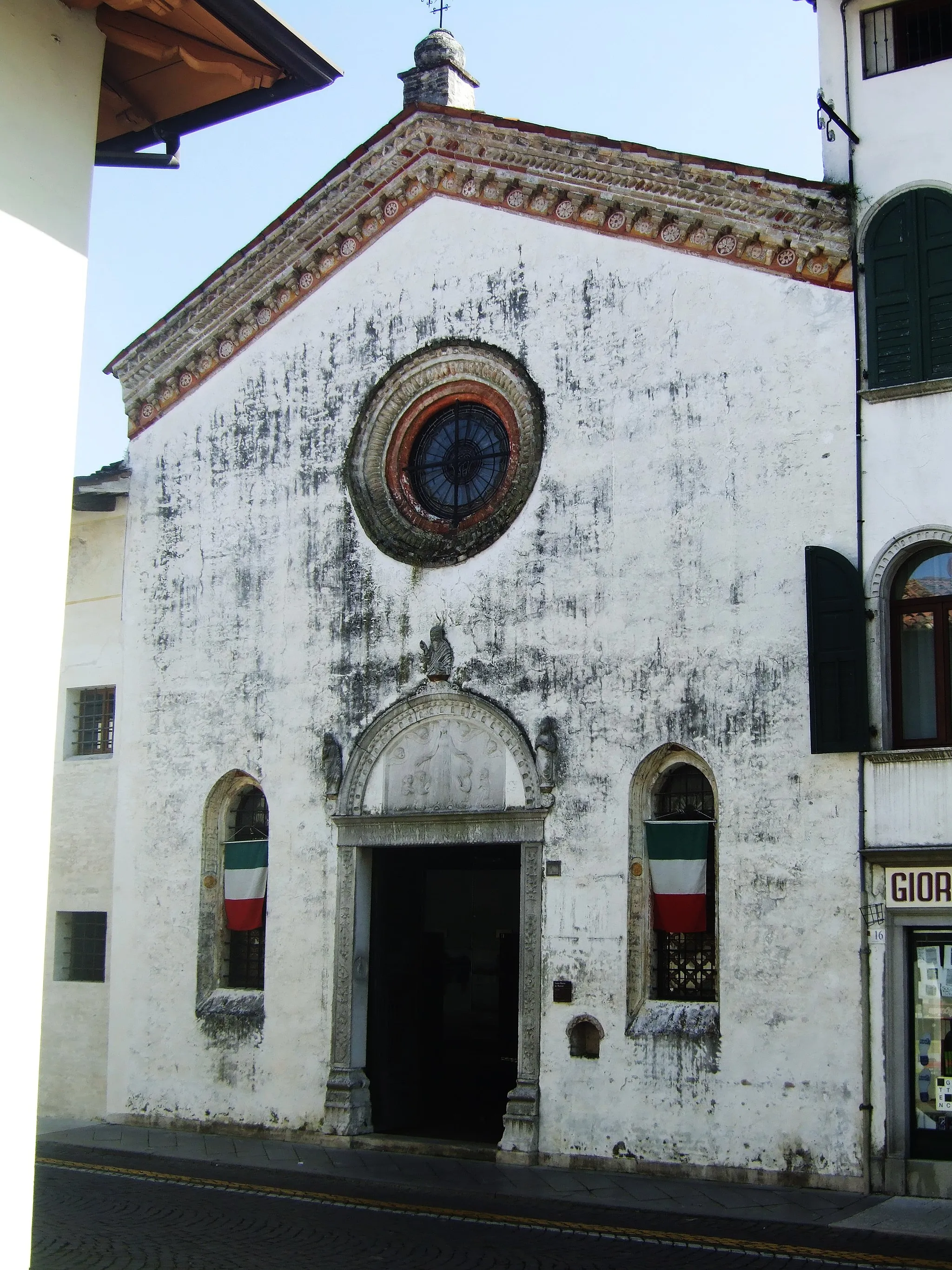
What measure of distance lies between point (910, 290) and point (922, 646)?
3466 millimetres

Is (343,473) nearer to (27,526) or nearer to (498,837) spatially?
(498,837)

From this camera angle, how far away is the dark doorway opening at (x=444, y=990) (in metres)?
17.7

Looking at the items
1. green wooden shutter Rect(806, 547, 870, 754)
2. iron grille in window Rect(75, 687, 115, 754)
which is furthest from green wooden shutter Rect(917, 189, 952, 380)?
iron grille in window Rect(75, 687, 115, 754)

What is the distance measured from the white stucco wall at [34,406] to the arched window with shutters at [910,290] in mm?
9144

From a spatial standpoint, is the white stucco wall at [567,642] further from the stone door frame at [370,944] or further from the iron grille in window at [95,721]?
the iron grille in window at [95,721]

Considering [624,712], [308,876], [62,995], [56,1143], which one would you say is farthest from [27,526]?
[62,995]

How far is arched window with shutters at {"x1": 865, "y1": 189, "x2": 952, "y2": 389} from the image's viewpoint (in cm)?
1424

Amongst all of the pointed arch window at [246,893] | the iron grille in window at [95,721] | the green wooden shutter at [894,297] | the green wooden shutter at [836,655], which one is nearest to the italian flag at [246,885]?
the pointed arch window at [246,893]

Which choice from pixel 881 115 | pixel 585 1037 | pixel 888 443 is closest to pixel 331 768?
pixel 585 1037

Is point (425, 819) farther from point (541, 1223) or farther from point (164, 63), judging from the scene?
point (164, 63)

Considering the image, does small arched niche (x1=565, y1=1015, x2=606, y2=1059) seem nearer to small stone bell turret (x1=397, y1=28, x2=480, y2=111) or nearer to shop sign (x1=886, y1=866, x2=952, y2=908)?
shop sign (x1=886, y1=866, x2=952, y2=908)

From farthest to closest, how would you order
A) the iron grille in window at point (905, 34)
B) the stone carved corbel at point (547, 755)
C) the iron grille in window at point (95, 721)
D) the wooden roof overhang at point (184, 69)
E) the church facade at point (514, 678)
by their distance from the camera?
the iron grille in window at point (95, 721) → the stone carved corbel at point (547, 755) → the iron grille in window at point (905, 34) → the church facade at point (514, 678) → the wooden roof overhang at point (184, 69)

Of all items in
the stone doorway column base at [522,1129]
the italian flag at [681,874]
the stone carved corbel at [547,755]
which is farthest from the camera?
the stone carved corbel at [547,755]

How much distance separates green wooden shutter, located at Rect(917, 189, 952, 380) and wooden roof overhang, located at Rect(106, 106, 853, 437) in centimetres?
77
